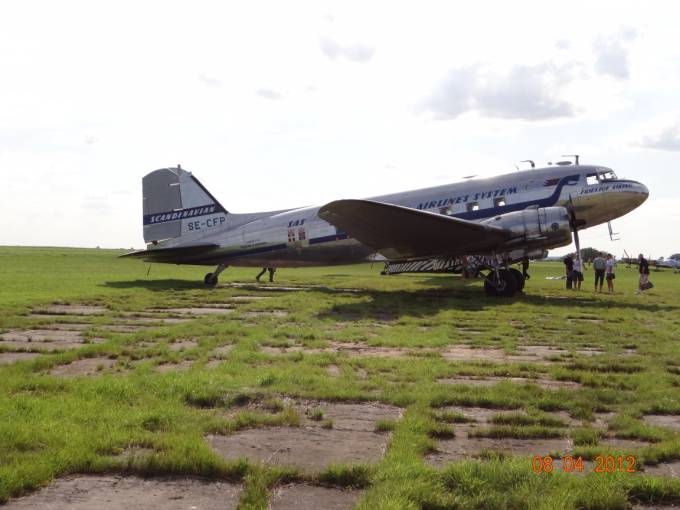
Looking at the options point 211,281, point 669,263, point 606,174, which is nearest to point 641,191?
point 606,174

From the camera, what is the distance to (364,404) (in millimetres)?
5035

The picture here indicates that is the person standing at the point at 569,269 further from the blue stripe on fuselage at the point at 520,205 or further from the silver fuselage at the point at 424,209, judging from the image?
the blue stripe on fuselage at the point at 520,205

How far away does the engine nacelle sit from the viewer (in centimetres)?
1550

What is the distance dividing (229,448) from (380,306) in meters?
9.83

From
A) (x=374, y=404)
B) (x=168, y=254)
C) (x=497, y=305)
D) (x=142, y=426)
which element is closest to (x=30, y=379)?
(x=142, y=426)

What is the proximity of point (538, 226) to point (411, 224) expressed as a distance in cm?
334

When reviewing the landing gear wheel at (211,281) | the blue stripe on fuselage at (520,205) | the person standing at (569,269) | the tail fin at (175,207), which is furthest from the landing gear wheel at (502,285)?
the tail fin at (175,207)

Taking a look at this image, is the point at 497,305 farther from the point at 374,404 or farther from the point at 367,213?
the point at 374,404

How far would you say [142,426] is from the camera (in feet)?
13.8

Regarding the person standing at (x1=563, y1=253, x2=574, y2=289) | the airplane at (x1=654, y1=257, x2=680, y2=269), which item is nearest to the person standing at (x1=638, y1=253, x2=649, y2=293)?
the person standing at (x1=563, y1=253, x2=574, y2=289)

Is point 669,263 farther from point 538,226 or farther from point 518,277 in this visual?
point 538,226
